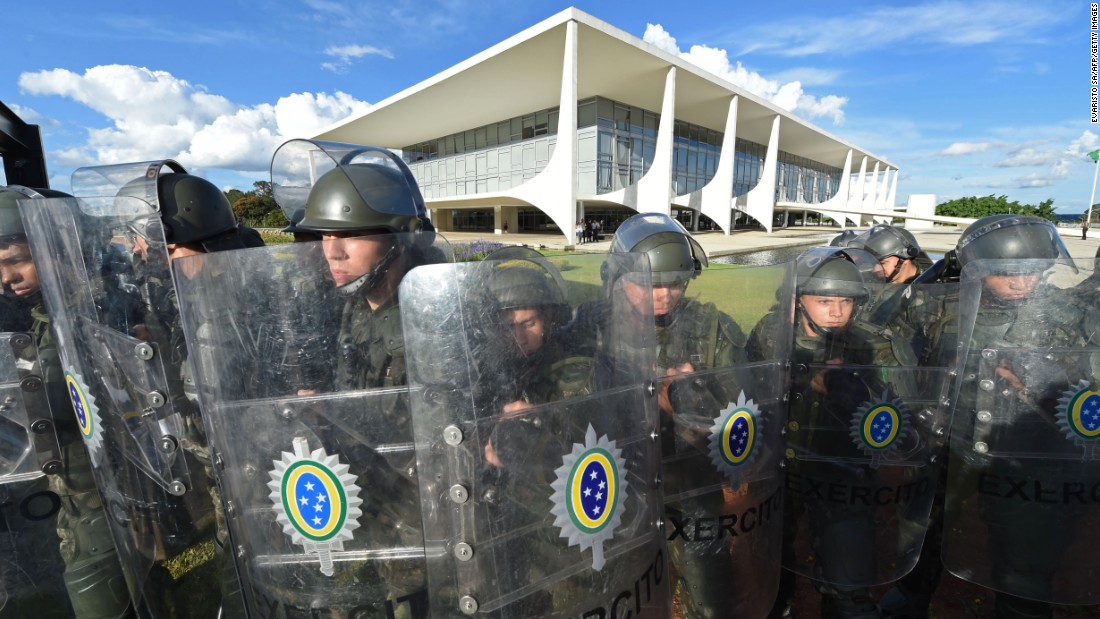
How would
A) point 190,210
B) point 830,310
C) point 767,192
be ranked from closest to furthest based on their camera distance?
point 830,310
point 190,210
point 767,192

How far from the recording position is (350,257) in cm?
131

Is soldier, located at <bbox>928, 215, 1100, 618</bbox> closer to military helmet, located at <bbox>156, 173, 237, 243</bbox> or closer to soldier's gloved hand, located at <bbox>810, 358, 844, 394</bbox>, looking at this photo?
soldier's gloved hand, located at <bbox>810, 358, 844, 394</bbox>

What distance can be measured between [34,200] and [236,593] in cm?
153

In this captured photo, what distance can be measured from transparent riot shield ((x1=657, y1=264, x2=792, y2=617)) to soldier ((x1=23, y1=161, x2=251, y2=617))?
1.62 meters

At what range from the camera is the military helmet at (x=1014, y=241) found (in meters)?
3.07

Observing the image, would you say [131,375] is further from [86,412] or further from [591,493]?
[591,493]

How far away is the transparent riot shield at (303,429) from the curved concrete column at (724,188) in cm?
3293

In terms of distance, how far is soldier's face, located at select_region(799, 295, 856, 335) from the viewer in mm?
2178

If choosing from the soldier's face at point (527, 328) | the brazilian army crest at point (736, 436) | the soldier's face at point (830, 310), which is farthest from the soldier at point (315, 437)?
the soldier's face at point (830, 310)

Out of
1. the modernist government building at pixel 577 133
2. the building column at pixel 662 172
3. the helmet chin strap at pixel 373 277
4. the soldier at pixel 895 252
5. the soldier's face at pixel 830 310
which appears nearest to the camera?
the helmet chin strap at pixel 373 277

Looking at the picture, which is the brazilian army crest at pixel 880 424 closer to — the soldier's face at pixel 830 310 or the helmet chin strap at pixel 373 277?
the soldier's face at pixel 830 310

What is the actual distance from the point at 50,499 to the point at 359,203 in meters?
1.66

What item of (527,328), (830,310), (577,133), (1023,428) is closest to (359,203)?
(527,328)

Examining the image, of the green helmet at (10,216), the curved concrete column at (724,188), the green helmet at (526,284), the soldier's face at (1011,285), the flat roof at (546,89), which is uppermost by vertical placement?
the flat roof at (546,89)
